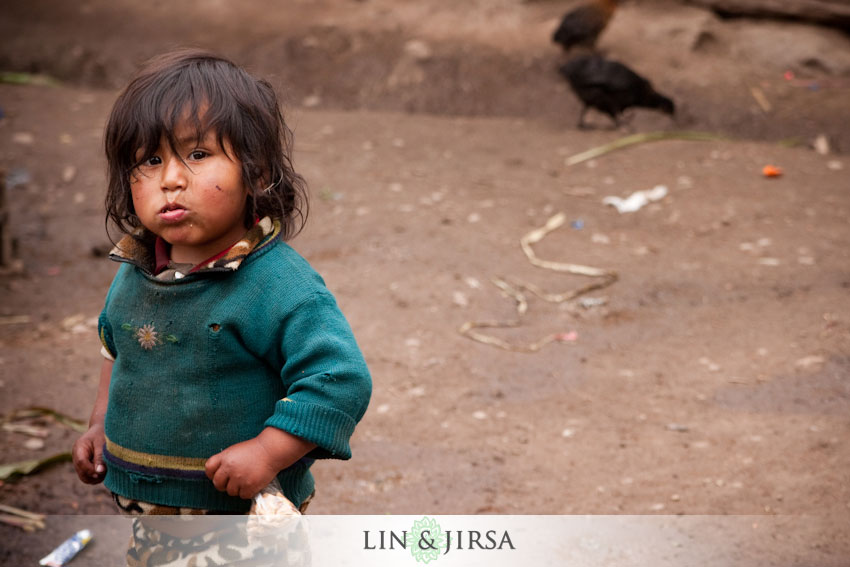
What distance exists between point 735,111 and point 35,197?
5.35 m

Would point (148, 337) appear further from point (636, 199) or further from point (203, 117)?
point (636, 199)

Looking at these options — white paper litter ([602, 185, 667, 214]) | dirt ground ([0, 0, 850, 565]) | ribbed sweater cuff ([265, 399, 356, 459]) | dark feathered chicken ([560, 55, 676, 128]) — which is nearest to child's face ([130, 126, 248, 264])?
ribbed sweater cuff ([265, 399, 356, 459])

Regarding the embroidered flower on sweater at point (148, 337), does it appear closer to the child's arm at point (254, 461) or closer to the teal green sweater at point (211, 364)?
the teal green sweater at point (211, 364)

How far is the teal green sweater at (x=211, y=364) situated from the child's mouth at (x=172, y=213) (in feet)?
0.39

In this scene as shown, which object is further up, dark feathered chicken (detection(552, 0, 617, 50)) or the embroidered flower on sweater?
the embroidered flower on sweater

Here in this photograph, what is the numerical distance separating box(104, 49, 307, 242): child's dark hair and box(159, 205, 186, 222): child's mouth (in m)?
0.10

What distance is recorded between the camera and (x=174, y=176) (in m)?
1.62

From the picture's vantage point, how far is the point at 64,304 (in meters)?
4.72

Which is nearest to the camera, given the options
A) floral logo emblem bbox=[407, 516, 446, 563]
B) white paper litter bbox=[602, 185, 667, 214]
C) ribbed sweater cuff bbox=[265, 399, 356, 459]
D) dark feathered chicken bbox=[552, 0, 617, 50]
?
ribbed sweater cuff bbox=[265, 399, 356, 459]

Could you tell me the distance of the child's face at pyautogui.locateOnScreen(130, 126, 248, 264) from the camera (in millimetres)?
1629

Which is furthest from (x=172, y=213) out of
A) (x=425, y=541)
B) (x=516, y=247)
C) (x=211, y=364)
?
(x=516, y=247)

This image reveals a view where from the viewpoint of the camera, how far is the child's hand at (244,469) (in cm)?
154

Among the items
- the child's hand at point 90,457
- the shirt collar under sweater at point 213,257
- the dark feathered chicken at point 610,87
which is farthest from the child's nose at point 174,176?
the dark feathered chicken at point 610,87

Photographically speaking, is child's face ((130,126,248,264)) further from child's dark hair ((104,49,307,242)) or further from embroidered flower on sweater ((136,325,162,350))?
embroidered flower on sweater ((136,325,162,350))
